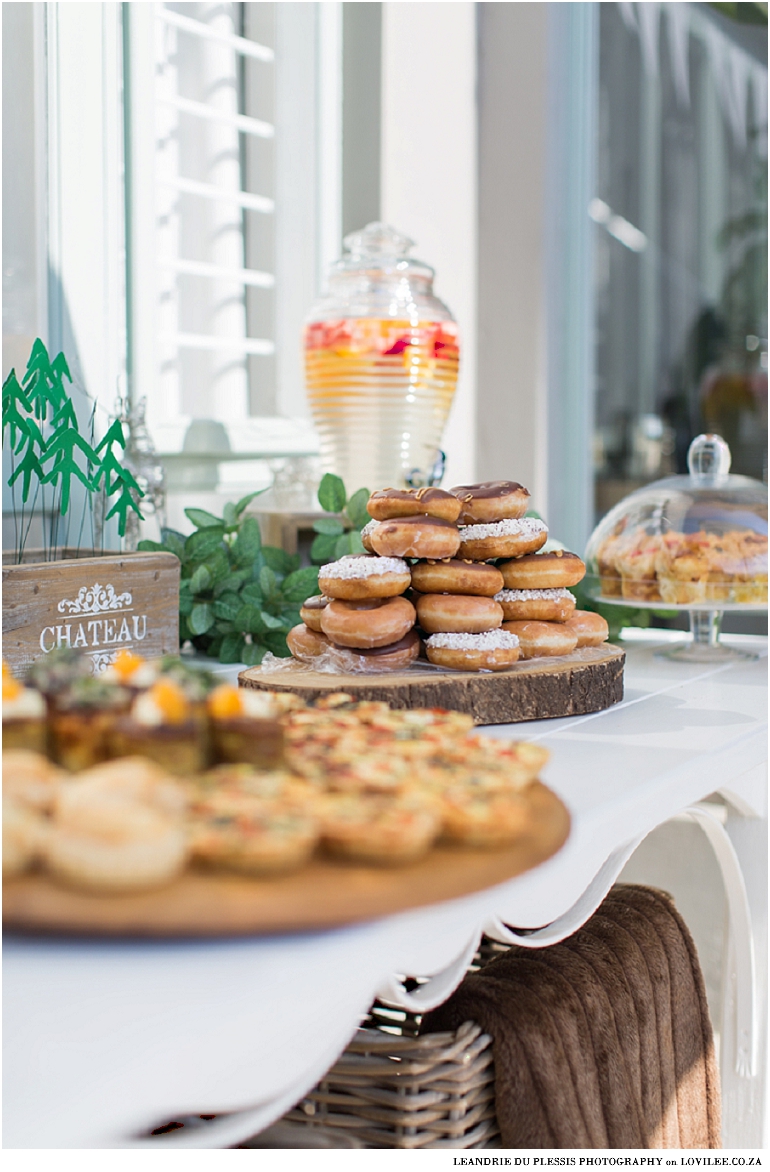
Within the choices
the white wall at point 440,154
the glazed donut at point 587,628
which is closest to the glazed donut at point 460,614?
the glazed donut at point 587,628

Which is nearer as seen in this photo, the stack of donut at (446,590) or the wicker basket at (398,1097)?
the wicker basket at (398,1097)

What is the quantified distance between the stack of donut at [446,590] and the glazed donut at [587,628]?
26mm

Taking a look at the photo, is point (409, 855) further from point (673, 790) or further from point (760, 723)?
point (760, 723)

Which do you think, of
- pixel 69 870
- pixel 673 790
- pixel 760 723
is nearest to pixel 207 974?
pixel 69 870

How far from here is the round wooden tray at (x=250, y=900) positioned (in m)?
0.46

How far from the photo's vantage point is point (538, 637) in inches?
40.9

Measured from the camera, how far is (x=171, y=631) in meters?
1.14

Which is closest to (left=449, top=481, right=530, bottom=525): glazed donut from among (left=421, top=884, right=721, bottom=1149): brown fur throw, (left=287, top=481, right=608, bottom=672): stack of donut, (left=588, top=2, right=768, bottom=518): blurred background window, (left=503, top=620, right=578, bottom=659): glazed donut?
(left=287, top=481, right=608, bottom=672): stack of donut

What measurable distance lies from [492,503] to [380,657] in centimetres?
19

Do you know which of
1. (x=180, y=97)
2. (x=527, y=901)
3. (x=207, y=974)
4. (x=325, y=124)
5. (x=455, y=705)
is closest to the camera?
→ (x=207, y=974)

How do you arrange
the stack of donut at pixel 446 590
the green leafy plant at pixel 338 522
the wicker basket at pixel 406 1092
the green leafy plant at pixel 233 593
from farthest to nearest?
the green leafy plant at pixel 338 522
the green leafy plant at pixel 233 593
the stack of donut at pixel 446 590
the wicker basket at pixel 406 1092

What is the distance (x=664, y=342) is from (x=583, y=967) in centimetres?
398

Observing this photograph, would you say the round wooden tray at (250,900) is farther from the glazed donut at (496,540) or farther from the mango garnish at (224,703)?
the glazed donut at (496,540)

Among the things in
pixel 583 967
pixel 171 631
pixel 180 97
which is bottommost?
pixel 583 967
